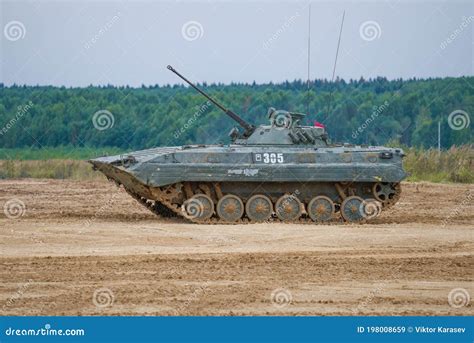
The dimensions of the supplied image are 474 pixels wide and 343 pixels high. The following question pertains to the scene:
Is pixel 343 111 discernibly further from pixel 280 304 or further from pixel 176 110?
pixel 280 304

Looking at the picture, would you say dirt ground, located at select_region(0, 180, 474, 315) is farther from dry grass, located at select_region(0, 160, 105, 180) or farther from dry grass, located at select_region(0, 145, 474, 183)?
dry grass, located at select_region(0, 160, 105, 180)

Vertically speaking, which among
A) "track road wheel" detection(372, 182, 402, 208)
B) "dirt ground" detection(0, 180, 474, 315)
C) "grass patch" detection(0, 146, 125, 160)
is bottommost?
"dirt ground" detection(0, 180, 474, 315)

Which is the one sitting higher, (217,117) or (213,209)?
(217,117)

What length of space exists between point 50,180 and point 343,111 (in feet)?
52.9

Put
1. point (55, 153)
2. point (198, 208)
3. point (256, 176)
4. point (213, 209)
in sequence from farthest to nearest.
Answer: point (55, 153) < point (213, 209) < point (198, 208) < point (256, 176)

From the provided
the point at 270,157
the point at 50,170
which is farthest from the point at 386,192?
the point at 50,170

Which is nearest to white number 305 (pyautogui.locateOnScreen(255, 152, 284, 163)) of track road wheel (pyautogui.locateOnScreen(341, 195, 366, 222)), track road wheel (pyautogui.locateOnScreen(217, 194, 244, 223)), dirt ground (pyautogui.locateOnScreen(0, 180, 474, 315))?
track road wheel (pyautogui.locateOnScreen(217, 194, 244, 223))

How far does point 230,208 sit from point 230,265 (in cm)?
566

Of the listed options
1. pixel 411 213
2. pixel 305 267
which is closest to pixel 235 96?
pixel 411 213

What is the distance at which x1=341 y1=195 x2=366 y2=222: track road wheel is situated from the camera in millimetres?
22812

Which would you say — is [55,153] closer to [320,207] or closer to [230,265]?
[320,207]

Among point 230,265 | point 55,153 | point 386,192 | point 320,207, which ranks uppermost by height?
point 55,153

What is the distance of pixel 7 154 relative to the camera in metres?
45.4

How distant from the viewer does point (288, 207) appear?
22547 mm
